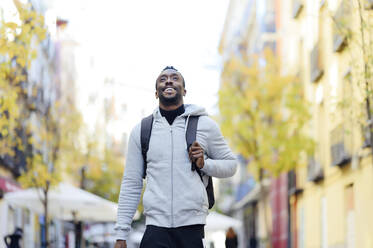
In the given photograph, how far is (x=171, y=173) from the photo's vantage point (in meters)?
5.38

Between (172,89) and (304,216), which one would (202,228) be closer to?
(172,89)

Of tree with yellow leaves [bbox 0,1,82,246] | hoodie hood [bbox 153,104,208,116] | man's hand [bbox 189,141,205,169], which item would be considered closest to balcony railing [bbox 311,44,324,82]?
tree with yellow leaves [bbox 0,1,82,246]

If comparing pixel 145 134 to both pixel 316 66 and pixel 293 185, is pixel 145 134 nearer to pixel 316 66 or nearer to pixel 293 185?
pixel 316 66

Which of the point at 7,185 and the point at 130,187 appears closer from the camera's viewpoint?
the point at 130,187

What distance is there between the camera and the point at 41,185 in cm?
2150

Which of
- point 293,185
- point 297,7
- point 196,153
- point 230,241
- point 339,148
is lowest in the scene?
point 230,241

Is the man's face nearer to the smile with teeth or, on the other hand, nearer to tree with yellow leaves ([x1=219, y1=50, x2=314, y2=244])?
the smile with teeth

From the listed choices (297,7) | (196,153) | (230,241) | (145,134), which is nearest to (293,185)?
(297,7)

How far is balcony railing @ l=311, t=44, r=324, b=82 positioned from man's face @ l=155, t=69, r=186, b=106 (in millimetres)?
20319

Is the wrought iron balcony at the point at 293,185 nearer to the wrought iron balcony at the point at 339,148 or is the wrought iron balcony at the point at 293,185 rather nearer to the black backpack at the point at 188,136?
the wrought iron balcony at the point at 339,148

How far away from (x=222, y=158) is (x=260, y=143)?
21.5m

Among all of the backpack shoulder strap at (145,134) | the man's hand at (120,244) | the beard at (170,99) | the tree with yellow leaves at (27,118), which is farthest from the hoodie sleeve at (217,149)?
the tree with yellow leaves at (27,118)

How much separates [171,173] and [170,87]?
1.87 ft

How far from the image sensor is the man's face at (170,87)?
551cm
